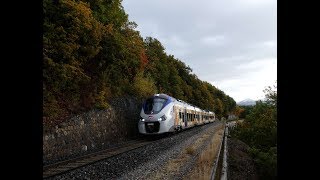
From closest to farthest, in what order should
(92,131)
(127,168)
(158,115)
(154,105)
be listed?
(127,168) < (92,131) < (158,115) < (154,105)

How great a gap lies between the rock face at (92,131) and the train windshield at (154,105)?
6.60 ft

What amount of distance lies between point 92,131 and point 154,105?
20.9 feet

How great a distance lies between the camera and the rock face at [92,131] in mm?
16500

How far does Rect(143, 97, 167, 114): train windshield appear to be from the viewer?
26045 mm

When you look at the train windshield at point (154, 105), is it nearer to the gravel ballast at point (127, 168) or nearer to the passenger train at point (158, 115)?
the passenger train at point (158, 115)

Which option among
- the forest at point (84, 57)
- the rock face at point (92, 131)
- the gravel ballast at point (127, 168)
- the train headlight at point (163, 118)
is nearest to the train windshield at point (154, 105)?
the train headlight at point (163, 118)

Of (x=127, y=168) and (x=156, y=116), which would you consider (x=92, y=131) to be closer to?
(x=156, y=116)

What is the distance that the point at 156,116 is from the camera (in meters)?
25.6

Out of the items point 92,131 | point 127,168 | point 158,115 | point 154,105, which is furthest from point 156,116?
point 127,168

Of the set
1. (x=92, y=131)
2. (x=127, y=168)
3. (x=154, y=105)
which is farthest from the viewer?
(x=154, y=105)

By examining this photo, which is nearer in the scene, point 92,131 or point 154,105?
point 92,131

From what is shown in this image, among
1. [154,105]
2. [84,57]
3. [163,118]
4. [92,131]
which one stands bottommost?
[92,131]
